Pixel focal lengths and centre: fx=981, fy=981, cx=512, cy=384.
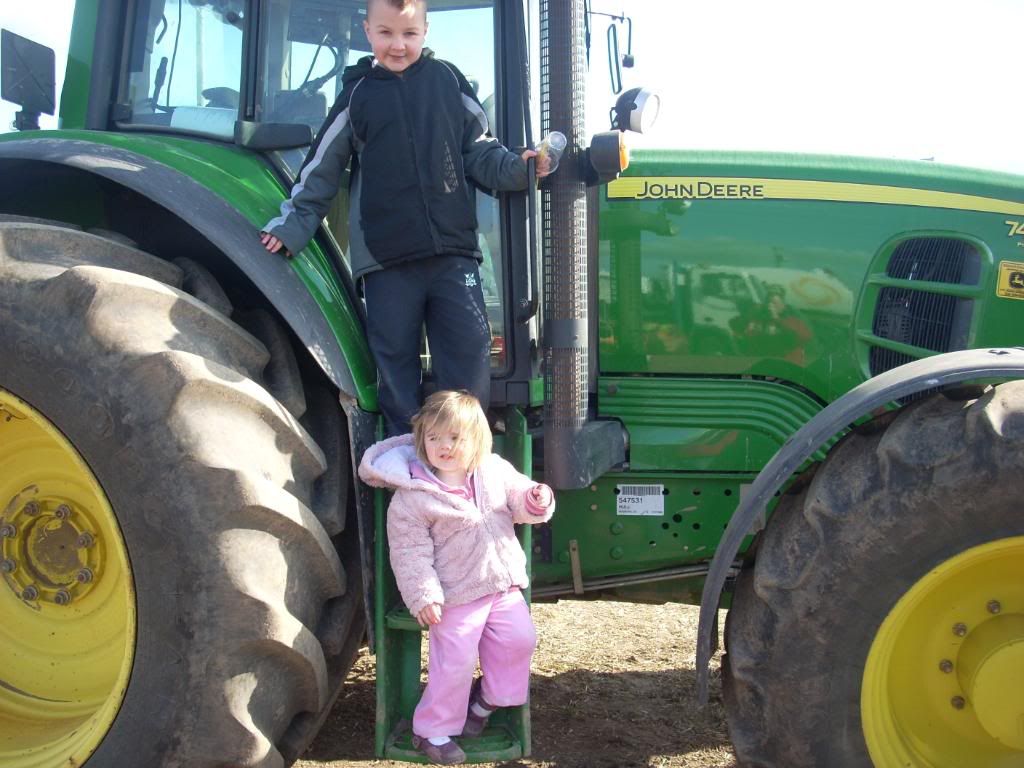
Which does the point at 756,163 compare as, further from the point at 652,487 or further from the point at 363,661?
the point at 363,661

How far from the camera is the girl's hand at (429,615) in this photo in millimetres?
2398

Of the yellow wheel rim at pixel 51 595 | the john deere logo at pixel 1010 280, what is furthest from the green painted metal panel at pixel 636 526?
the yellow wheel rim at pixel 51 595

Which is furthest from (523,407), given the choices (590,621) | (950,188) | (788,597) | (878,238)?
(590,621)

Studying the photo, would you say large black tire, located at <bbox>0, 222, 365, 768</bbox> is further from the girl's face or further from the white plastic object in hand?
the white plastic object in hand

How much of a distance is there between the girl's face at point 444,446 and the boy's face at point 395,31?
3.24 ft

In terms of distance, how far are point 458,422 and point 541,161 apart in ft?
2.37

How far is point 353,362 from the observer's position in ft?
8.43

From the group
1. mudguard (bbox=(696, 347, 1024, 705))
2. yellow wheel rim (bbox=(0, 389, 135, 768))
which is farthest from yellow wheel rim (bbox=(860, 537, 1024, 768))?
yellow wheel rim (bbox=(0, 389, 135, 768))

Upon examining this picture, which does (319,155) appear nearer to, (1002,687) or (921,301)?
(921,301)

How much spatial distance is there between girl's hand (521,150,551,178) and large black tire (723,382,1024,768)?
103 centimetres

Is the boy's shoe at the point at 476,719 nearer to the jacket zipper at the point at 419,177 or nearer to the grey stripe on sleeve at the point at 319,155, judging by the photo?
the jacket zipper at the point at 419,177

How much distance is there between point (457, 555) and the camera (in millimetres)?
2492

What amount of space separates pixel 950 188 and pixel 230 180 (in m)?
2.14

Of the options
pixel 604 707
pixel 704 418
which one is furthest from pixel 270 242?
pixel 604 707
